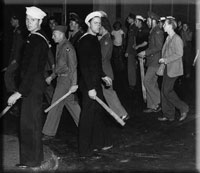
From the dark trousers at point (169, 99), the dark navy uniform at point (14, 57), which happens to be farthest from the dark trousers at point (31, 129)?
the dark navy uniform at point (14, 57)

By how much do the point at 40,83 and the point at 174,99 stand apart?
3561 millimetres

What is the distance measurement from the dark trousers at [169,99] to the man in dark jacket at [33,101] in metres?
3.31

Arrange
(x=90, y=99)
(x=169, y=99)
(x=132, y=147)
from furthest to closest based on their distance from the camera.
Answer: (x=169, y=99), (x=132, y=147), (x=90, y=99)

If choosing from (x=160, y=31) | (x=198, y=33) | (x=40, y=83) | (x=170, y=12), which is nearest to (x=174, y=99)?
(x=160, y=31)

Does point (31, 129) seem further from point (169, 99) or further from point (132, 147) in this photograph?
point (169, 99)

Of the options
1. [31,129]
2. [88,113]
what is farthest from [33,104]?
[88,113]

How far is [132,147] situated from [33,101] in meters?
1.87

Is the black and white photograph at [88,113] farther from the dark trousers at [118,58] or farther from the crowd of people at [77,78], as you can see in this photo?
the dark trousers at [118,58]

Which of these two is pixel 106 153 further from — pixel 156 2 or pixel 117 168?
pixel 156 2

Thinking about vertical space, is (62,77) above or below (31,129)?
above

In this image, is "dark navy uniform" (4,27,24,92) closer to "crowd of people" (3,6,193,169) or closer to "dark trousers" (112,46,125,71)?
"crowd of people" (3,6,193,169)

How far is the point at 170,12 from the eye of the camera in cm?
2277

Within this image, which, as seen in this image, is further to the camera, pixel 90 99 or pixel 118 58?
pixel 118 58

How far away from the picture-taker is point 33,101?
6.51 metres
